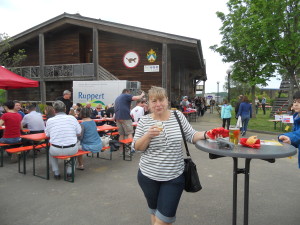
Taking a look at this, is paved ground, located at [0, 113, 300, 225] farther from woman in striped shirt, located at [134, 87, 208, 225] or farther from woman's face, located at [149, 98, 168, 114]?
woman's face, located at [149, 98, 168, 114]

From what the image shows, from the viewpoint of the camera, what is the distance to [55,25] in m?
17.1

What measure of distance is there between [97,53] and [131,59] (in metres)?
2.34

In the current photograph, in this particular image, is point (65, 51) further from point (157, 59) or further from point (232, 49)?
point (232, 49)

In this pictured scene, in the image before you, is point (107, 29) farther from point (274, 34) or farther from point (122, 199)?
point (122, 199)

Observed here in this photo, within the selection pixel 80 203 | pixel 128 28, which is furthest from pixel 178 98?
pixel 80 203

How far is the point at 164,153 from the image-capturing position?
216cm


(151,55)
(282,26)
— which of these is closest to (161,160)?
(282,26)

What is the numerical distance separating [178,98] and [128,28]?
7634 millimetres

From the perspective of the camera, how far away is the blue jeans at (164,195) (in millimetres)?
2100

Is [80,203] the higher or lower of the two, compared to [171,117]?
lower

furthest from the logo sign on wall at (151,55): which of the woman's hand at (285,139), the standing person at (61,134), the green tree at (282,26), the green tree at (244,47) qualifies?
the woman's hand at (285,139)

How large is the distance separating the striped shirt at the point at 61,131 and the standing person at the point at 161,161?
8.80ft

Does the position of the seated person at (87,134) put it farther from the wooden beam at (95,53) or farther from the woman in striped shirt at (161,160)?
the wooden beam at (95,53)

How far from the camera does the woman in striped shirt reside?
2113mm
